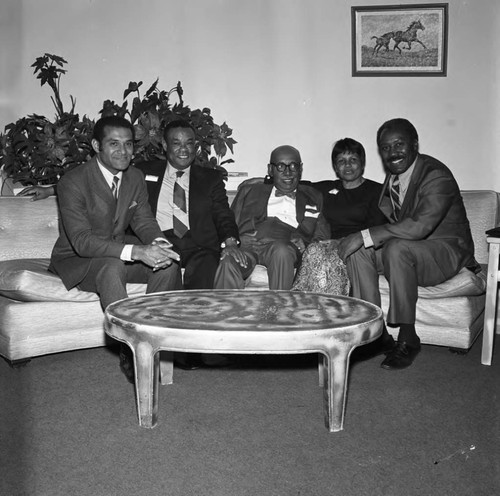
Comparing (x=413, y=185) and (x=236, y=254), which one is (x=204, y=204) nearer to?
(x=236, y=254)

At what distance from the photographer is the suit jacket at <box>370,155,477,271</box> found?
3463 millimetres

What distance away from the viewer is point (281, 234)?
391cm

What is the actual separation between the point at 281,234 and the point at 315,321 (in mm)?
1543

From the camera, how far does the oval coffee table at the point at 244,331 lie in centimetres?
226

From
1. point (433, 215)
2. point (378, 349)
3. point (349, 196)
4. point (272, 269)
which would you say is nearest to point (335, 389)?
point (378, 349)

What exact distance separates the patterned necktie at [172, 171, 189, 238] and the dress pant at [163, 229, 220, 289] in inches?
1.1

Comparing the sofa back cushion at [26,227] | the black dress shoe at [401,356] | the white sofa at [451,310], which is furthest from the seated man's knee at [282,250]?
the sofa back cushion at [26,227]

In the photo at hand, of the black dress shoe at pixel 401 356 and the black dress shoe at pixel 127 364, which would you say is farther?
the black dress shoe at pixel 401 356

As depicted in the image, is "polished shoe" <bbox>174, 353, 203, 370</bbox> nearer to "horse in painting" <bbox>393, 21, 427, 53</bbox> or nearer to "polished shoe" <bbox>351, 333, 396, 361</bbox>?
"polished shoe" <bbox>351, 333, 396, 361</bbox>

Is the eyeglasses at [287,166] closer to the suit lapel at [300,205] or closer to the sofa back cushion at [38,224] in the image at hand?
the suit lapel at [300,205]

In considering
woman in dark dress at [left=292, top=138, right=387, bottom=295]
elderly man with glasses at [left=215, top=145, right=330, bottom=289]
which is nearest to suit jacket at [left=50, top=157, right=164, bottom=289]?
elderly man with glasses at [left=215, top=145, right=330, bottom=289]

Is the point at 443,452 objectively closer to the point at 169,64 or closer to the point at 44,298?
the point at 44,298

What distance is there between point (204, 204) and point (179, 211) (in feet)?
0.46

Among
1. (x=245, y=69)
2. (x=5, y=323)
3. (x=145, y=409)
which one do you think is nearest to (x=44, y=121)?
(x=245, y=69)
